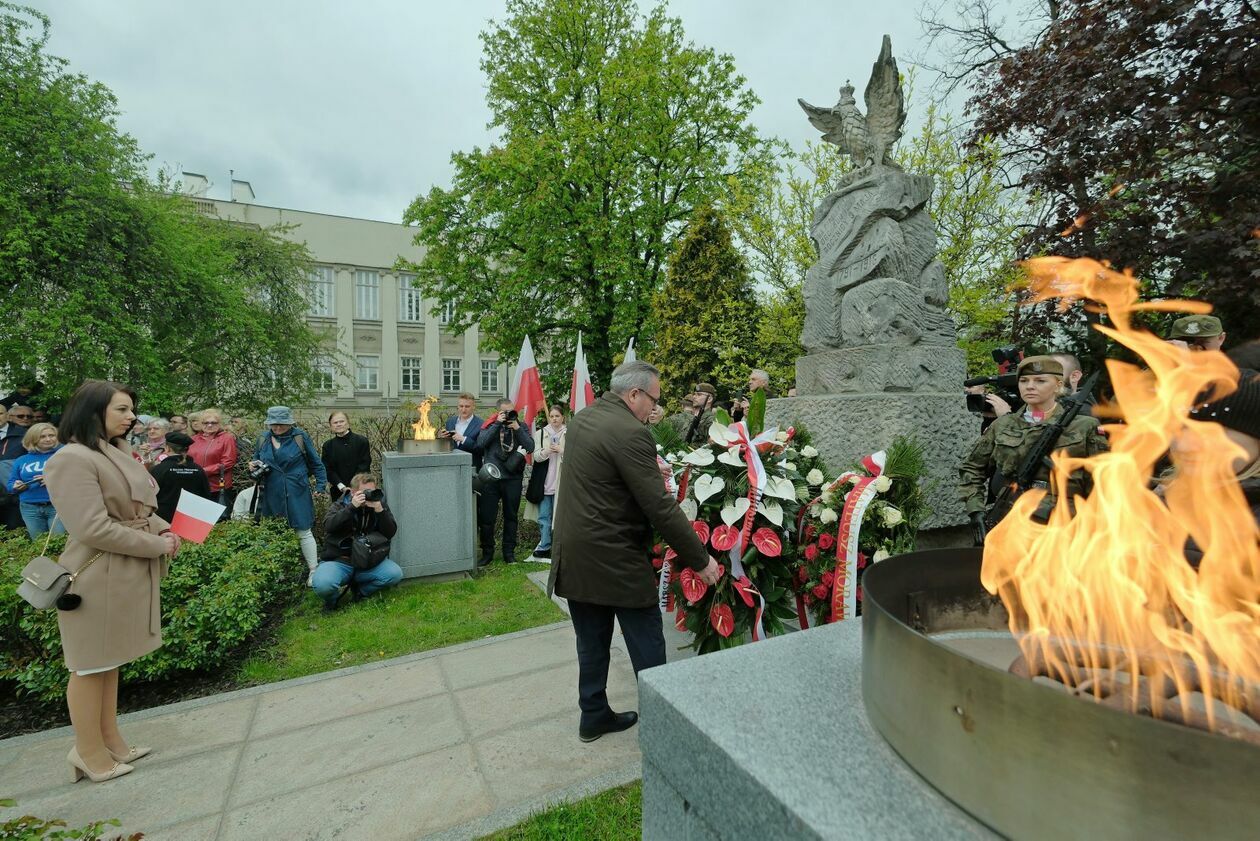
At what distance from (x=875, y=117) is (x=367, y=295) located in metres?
34.2

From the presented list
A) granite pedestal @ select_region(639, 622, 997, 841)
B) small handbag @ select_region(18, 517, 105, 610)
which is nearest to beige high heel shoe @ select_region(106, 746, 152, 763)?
small handbag @ select_region(18, 517, 105, 610)

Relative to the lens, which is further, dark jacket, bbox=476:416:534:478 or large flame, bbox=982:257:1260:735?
dark jacket, bbox=476:416:534:478

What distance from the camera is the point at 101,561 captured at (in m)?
2.93

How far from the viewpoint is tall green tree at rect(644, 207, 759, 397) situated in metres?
12.4

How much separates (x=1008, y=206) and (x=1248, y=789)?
14.5 meters

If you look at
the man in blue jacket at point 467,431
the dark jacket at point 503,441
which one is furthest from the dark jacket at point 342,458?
the dark jacket at point 503,441

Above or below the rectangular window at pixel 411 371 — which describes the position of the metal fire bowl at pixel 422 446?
below

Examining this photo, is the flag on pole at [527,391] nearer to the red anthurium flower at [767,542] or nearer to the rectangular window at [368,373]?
the red anthurium flower at [767,542]

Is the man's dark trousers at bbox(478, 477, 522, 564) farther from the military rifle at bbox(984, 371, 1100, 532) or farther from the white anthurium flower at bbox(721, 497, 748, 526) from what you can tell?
the military rifle at bbox(984, 371, 1100, 532)

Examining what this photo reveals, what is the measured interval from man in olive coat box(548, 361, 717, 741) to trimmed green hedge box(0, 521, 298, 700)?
270 centimetres

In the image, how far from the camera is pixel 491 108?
60.3 ft

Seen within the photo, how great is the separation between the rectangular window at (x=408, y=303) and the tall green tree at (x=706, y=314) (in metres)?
26.2

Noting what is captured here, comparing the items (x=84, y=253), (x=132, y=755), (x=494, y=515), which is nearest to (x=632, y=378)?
(x=132, y=755)

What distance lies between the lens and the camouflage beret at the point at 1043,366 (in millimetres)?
3699
